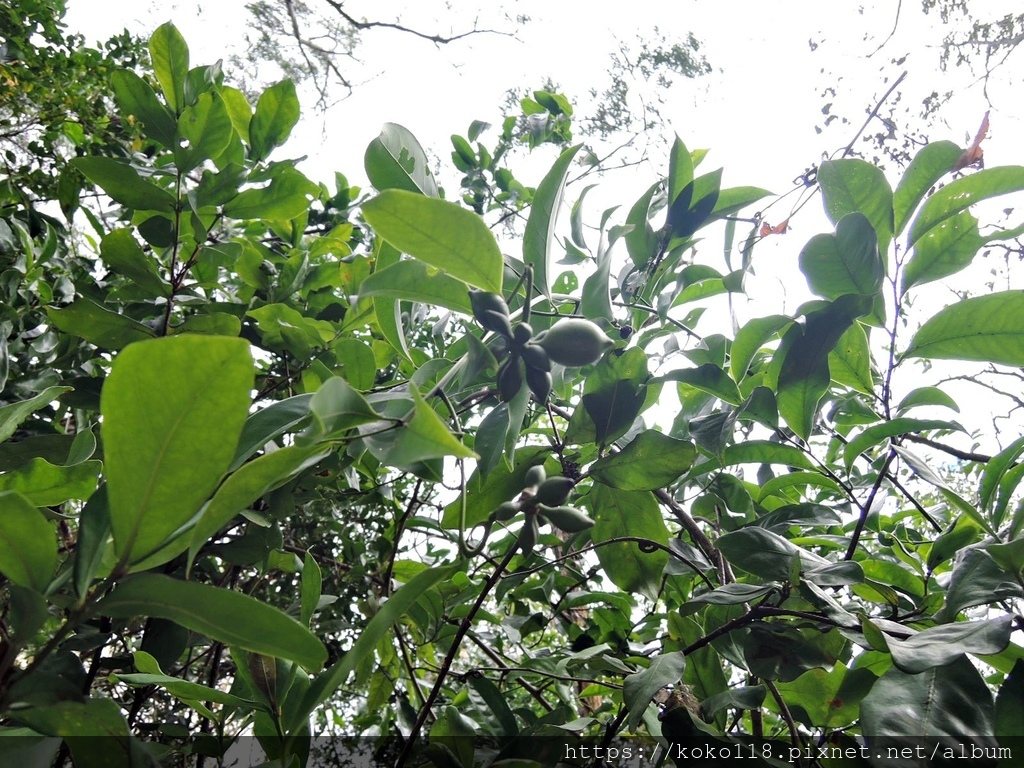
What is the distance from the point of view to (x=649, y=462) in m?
0.52

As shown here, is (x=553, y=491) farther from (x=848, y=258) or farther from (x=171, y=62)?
(x=171, y=62)

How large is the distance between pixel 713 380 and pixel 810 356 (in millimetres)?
93

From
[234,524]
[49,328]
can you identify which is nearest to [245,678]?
[234,524]

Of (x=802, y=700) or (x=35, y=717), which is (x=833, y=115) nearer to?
(x=802, y=700)

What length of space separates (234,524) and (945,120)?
9.38 feet

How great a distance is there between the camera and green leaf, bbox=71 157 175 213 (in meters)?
0.76

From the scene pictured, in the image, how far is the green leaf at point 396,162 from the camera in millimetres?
522

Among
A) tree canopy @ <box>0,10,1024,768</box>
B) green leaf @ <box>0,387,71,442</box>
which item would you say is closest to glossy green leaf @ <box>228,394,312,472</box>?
tree canopy @ <box>0,10,1024,768</box>

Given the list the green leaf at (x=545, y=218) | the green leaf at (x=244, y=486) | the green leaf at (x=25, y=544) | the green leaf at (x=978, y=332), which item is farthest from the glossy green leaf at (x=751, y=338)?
the green leaf at (x=25, y=544)

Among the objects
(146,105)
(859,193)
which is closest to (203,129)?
(146,105)

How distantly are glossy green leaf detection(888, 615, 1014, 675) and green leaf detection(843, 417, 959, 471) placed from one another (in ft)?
0.62

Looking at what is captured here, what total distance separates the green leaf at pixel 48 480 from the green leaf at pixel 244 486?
25cm

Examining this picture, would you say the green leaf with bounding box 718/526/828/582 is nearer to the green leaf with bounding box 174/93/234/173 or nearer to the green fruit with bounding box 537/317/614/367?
the green fruit with bounding box 537/317/614/367

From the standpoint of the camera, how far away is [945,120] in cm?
251
